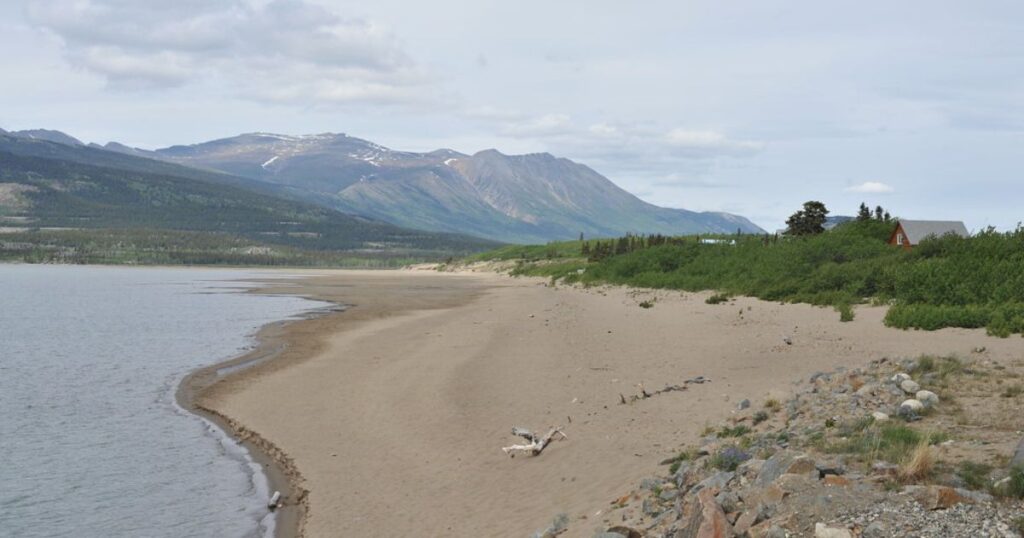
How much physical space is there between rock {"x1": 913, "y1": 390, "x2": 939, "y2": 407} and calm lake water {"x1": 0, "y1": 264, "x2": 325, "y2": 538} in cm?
1126

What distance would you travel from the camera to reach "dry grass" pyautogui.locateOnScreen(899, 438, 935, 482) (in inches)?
338

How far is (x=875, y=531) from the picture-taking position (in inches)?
291

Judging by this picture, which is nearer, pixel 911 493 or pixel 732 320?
pixel 911 493

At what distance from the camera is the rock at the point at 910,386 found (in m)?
14.0

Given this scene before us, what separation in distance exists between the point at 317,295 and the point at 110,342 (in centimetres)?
4142

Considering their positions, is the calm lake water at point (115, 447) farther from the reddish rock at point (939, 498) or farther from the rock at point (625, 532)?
the reddish rock at point (939, 498)

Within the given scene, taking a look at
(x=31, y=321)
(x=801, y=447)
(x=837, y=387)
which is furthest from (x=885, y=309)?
(x=31, y=321)

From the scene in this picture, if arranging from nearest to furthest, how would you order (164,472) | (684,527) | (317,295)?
(684,527), (164,472), (317,295)

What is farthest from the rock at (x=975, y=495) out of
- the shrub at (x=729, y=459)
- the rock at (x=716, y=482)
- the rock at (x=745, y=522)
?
the shrub at (x=729, y=459)

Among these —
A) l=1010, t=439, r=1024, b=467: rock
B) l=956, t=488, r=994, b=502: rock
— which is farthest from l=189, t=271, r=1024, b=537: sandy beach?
l=1010, t=439, r=1024, b=467: rock

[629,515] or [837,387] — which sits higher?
[837,387]

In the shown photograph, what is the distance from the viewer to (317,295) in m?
79.5

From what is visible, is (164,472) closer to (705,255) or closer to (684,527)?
(684,527)

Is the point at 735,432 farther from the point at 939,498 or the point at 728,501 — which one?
the point at 939,498
